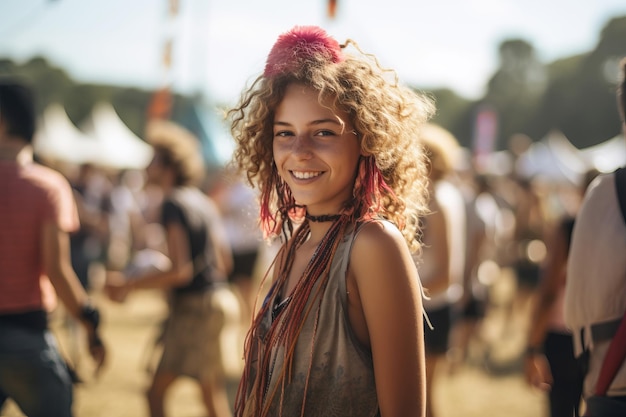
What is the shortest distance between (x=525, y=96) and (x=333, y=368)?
76.6 m

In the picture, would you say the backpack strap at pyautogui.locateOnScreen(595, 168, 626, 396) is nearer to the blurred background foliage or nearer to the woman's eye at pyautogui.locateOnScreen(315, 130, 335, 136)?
the woman's eye at pyautogui.locateOnScreen(315, 130, 335, 136)

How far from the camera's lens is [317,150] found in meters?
1.89

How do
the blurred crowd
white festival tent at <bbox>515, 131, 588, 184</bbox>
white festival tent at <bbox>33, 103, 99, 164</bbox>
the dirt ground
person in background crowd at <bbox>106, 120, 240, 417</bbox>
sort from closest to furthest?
1. the blurred crowd
2. person in background crowd at <bbox>106, 120, 240, 417</bbox>
3. the dirt ground
4. white festival tent at <bbox>515, 131, 588, 184</bbox>
5. white festival tent at <bbox>33, 103, 99, 164</bbox>

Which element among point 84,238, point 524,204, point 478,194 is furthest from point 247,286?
point 524,204

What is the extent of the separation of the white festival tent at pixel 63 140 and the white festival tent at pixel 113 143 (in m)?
0.25

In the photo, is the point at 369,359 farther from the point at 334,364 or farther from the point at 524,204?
the point at 524,204

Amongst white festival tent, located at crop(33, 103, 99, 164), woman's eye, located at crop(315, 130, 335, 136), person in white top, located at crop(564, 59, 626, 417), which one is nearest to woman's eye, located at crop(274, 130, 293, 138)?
woman's eye, located at crop(315, 130, 335, 136)

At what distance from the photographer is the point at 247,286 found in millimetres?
8344

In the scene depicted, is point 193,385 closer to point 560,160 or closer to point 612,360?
point 612,360

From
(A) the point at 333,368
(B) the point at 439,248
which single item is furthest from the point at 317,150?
(B) the point at 439,248

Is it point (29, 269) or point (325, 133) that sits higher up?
point (325, 133)

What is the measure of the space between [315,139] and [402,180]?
0.31 metres

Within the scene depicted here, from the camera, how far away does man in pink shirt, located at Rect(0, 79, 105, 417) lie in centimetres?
306

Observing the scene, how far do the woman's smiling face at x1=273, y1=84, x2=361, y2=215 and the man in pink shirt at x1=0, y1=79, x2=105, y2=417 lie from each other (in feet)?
5.72
